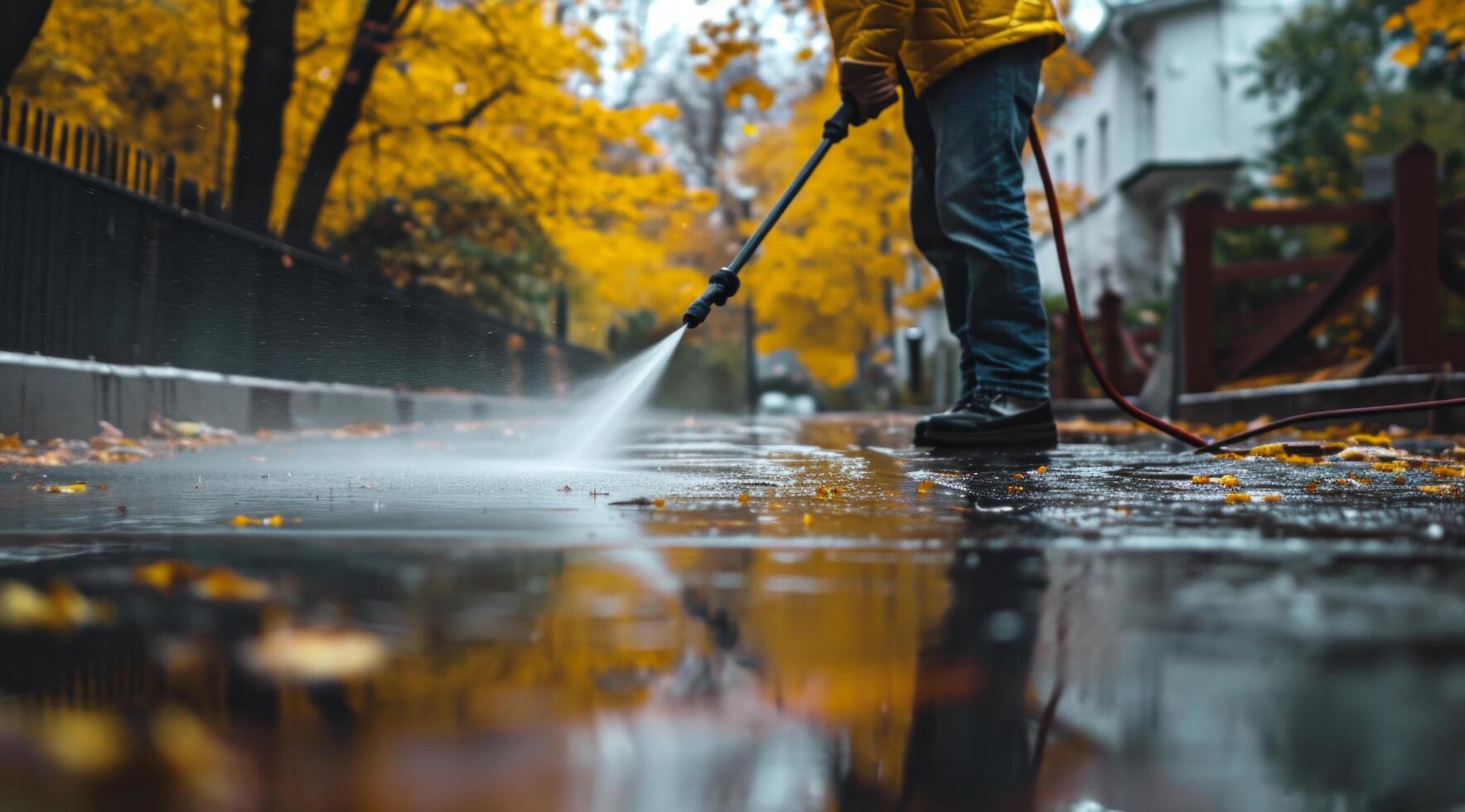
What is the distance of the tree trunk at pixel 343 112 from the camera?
11234 mm

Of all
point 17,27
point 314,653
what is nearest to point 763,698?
point 314,653

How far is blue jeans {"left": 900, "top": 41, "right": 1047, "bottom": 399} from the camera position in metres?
4.32

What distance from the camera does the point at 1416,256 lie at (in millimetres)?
6660

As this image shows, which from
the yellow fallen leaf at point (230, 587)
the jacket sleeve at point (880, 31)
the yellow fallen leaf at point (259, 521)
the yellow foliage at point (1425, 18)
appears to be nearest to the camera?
the yellow fallen leaf at point (230, 587)

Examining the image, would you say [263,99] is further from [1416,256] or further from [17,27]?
[1416,256]

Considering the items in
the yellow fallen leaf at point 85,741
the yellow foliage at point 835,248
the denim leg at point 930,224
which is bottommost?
the yellow fallen leaf at point 85,741

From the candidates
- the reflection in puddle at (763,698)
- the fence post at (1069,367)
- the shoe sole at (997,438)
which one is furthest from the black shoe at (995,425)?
the fence post at (1069,367)

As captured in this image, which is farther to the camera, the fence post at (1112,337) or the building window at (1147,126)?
the building window at (1147,126)

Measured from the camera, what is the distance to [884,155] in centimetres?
2464

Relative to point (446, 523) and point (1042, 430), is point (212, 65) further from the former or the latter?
point (446, 523)

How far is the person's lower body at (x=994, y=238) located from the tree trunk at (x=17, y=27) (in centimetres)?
426

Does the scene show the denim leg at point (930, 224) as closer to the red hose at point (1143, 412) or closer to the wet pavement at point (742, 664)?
the red hose at point (1143, 412)

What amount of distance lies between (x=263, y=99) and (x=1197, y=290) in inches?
295

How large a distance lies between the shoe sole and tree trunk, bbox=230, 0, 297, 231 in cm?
733
